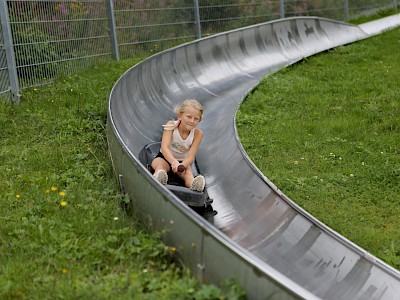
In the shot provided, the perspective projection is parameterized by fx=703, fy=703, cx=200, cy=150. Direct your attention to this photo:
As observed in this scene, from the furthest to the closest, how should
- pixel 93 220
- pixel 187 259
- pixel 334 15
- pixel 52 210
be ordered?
pixel 334 15 → pixel 52 210 → pixel 93 220 → pixel 187 259

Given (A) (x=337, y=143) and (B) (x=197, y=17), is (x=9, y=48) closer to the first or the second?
(A) (x=337, y=143)

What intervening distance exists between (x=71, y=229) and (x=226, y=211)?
5.50ft

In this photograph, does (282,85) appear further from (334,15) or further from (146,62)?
(334,15)

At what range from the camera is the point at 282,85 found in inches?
406

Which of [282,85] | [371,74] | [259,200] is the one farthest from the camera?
[371,74]

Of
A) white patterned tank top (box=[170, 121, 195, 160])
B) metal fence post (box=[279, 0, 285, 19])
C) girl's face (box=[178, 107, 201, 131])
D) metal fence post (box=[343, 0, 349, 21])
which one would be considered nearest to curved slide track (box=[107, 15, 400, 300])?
white patterned tank top (box=[170, 121, 195, 160])

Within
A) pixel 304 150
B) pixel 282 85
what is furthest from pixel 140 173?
pixel 282 85

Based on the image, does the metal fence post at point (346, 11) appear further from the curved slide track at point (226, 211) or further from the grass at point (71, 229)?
Answer: the grass at point (71, 229)

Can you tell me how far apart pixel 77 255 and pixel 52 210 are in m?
0.89

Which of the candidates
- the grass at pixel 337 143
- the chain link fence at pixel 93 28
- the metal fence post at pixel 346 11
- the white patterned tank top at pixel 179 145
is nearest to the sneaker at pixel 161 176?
the white patterned tank top at pixel 179 145

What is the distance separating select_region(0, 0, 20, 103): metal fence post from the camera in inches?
326

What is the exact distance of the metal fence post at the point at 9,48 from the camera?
8.27 meters

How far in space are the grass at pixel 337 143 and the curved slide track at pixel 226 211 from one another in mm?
368

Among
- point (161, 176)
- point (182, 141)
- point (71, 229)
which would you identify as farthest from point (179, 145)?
point (71, 229)
